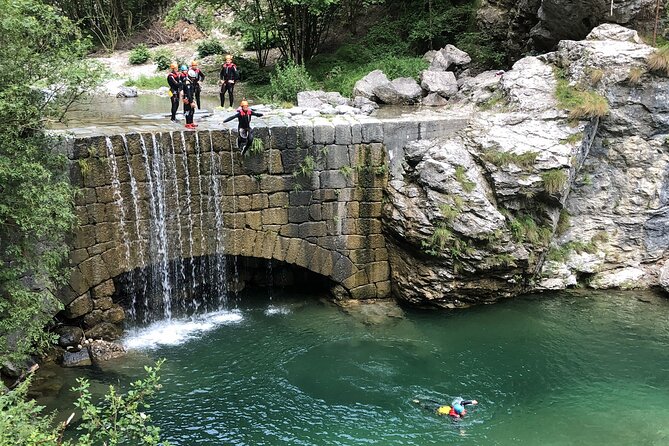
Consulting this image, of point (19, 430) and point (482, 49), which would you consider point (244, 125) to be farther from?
point (482, 49)

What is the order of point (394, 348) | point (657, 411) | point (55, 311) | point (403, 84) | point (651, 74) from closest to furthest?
1. point (657, 411)
2. point (55, 311)
3. point (394, 348)
4. point (651, 74)
5. point (403, 84)

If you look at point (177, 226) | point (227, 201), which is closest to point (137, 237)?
point (177, 226)

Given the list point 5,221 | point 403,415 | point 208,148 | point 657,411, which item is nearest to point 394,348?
point 403,415

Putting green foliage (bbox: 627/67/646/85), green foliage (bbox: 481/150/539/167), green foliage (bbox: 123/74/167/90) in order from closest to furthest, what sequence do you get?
green foliage (bbox: 481/150/539/167), green foliage (bbox: 627/67/646/85), green foliage (bbox: 123/74/167/90)

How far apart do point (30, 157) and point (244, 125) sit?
12.7 feet

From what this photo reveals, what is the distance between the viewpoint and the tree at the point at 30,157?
8.37m

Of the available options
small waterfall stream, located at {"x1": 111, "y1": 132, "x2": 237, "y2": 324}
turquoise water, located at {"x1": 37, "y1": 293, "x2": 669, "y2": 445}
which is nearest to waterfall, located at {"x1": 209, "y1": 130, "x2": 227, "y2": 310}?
small waterfall stream, located at {"x1": 111, "y1": 132, "x2": 237, "y2": 324}

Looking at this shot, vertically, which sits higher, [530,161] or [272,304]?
[530,161]

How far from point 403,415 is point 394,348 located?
2.01m

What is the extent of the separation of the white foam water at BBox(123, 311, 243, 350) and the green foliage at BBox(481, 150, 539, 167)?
6.16m

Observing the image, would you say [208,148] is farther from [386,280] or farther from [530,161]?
[530,161]

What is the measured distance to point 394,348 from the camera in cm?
1128

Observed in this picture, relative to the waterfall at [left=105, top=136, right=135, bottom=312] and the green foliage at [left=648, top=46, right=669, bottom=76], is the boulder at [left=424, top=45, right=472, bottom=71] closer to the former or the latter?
the green foliage at [left=648, top=46, right=669, bottom=76]

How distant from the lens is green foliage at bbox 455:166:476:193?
1212cm
